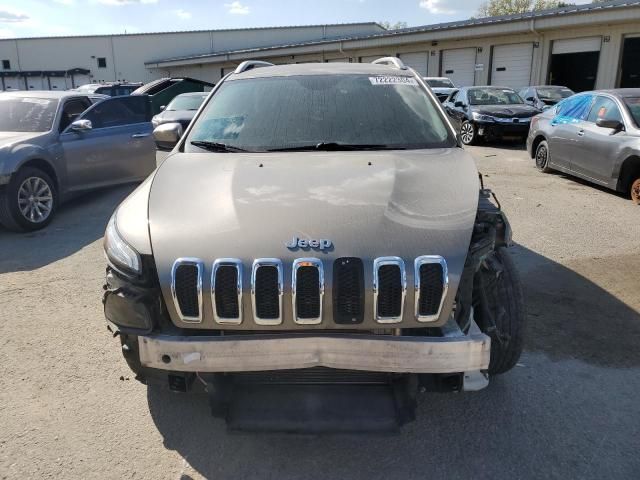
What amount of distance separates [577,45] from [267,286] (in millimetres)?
22076

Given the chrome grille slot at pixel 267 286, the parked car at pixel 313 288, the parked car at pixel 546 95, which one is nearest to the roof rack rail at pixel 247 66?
the parked car at pixel 313 288

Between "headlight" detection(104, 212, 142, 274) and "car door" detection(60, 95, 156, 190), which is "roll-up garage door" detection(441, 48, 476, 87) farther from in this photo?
"headlight" detection(104, 212, 142, 274)

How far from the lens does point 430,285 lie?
2287 millimetres

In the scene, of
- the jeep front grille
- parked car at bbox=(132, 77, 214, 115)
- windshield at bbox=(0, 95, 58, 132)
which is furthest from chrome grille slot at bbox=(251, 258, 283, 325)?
parked car at bbox=(132, 77, 214, 115)

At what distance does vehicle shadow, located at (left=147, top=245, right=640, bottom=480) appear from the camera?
2527 millimetres

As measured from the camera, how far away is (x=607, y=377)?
10.8 feet

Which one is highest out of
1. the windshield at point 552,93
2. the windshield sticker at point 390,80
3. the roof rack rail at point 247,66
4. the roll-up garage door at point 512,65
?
the roll-up garage door at point 512,65

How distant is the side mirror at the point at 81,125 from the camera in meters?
7.27

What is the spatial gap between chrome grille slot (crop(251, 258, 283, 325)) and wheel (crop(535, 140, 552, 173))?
8823 mm

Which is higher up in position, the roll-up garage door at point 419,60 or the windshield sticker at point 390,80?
the roll-up garage door at point 419,60

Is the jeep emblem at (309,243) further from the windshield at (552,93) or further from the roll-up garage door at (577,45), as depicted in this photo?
the roll-up garage door at (577,45)

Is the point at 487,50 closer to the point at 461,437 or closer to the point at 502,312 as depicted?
the point at 502,312

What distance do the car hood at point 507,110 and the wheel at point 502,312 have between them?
1139 centimetres

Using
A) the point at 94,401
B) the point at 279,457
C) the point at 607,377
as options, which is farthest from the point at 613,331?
the point at 94,401
